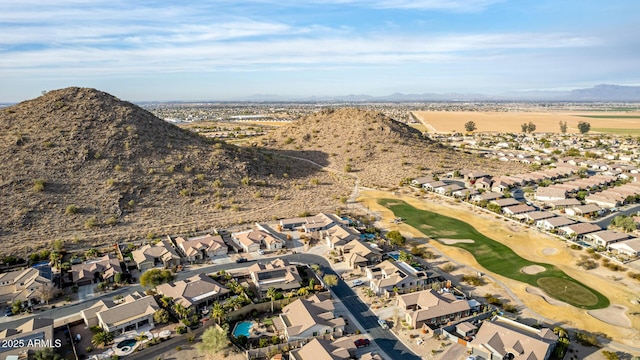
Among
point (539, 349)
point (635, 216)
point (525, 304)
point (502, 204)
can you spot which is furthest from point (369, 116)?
point (539, 349)

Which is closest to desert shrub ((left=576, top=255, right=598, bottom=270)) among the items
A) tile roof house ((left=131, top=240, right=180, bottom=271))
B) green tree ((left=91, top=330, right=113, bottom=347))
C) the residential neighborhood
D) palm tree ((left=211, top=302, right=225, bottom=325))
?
the residential neighborhood

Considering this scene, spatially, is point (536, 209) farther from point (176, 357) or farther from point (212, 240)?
point (176, 357)

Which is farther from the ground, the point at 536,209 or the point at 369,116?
the point at 369,116

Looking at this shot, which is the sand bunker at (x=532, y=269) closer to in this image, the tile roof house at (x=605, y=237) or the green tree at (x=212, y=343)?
the tile roof house at (x=605, y=237)

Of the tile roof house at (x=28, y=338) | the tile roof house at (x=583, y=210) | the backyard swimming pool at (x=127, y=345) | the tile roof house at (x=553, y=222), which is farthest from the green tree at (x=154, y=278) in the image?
the tile roof house at (x=583, y=210)

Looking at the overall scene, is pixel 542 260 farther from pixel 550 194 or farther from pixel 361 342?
pixel 550 194

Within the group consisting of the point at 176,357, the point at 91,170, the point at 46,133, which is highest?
the point at 46,133
